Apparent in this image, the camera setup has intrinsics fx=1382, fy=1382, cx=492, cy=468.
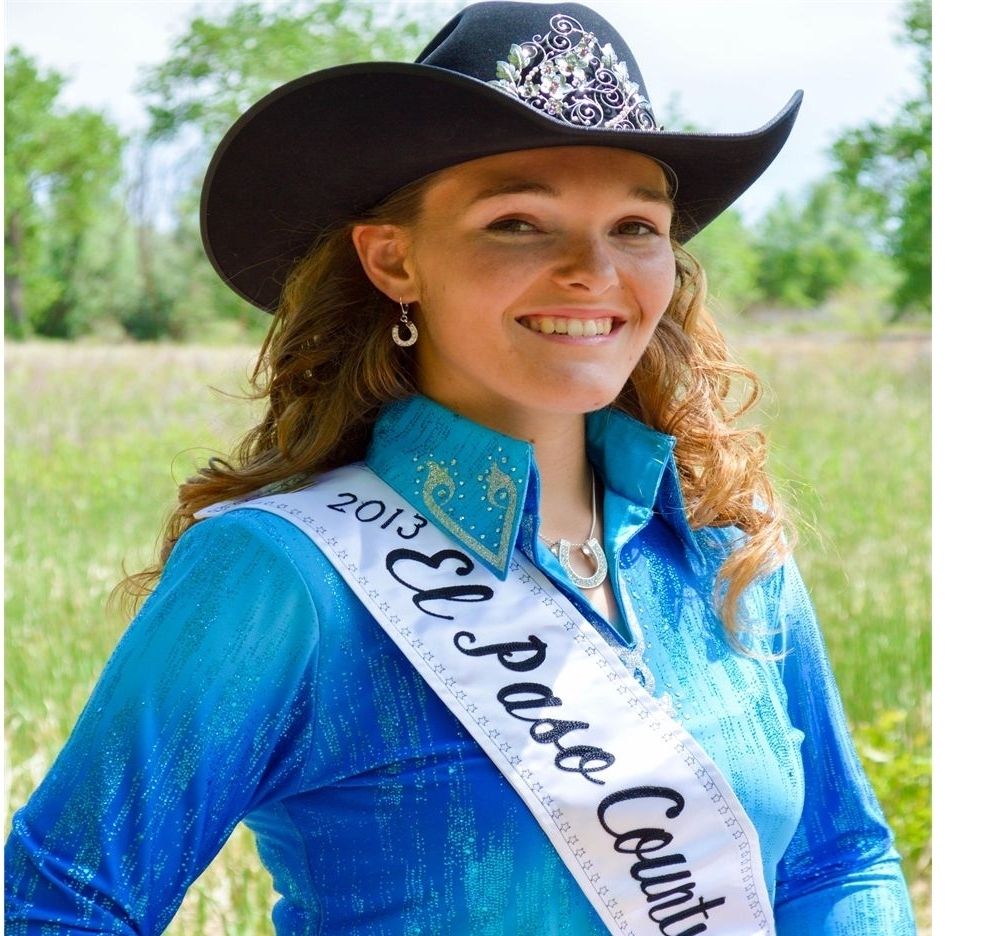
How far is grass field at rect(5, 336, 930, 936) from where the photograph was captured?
3.54m

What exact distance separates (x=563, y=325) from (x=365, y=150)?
33cm

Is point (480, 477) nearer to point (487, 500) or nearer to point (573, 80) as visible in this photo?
point (487, 500)

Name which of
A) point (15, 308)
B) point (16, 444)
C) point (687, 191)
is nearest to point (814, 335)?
point (15, 308)

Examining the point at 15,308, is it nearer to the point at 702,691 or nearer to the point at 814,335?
the point at 814,335

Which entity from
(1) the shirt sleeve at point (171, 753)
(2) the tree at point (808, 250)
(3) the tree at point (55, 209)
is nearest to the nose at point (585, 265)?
(1) the shirt sleeve at point (171, 753)

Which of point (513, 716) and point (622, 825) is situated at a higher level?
point (513, 716)

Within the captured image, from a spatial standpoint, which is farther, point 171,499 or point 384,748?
point 171,499

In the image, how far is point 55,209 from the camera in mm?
14383

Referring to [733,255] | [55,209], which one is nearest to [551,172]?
[55,209]

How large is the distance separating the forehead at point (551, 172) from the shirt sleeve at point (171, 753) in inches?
20.0

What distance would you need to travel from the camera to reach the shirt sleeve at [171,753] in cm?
132

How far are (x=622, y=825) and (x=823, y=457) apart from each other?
5.67 metres

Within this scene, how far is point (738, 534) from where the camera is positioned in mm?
1836

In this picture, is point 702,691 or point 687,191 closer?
point 702,691
